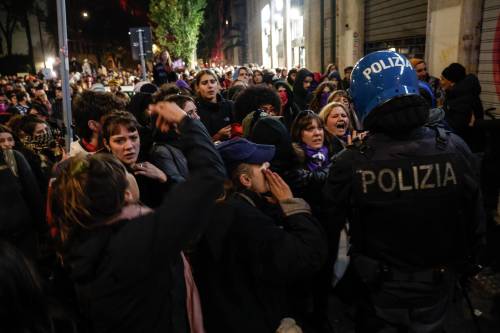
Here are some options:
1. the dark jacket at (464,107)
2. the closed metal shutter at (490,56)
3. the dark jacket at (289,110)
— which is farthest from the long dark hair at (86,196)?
the closed metal shutter at (490,56)

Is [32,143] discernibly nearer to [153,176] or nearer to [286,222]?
[153,176]

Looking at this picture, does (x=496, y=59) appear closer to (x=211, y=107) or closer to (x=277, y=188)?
(x=211, y=107)

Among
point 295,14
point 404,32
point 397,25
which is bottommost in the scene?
point 404,32

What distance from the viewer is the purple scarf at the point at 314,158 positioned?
3.38m

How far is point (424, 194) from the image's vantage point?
6.21ft

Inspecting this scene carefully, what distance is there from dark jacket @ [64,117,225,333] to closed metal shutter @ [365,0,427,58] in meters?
8.86

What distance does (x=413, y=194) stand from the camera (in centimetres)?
189

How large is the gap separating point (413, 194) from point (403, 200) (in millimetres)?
56

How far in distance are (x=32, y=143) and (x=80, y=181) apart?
3292mm

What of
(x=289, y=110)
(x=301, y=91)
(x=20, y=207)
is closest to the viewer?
(x=20, y=207)

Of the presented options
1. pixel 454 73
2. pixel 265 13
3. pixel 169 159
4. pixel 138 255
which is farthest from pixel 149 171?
pixel 265 13

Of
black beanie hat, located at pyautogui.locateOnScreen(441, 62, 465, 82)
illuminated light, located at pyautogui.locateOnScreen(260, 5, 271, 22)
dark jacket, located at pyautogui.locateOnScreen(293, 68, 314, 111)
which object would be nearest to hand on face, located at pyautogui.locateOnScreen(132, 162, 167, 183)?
black beanie hat, located at pyautogui.locateOnScreen(441, 62, 465, 82)

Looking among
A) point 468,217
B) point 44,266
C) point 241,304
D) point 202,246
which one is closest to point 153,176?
point 44,266

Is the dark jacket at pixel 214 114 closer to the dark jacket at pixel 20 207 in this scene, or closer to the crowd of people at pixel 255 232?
the dark jacket at pixel 20 207
